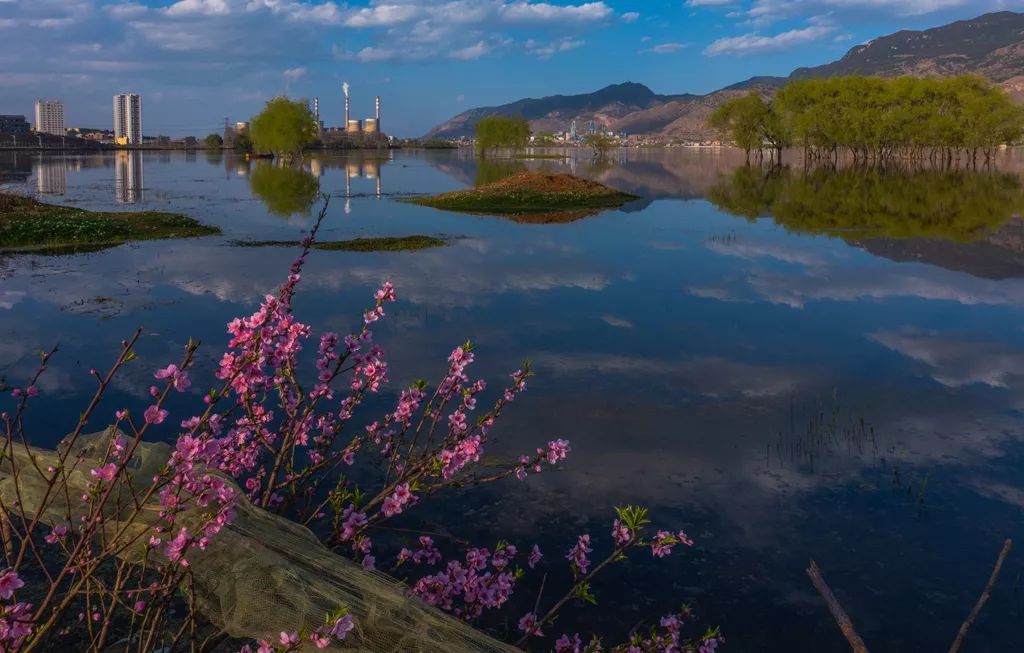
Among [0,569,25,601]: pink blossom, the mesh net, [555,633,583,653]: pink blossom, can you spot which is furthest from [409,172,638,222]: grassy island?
[0,569,25,601]: pink blossom

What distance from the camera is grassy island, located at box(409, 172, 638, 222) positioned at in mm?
45344

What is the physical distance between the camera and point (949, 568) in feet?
25.5

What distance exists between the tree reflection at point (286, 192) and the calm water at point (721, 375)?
11.7 meters

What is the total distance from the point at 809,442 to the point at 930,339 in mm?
7564

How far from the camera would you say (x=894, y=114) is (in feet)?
357

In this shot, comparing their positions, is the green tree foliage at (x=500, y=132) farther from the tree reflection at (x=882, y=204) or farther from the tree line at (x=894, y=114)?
the tree reflection at (x=882, y=204)

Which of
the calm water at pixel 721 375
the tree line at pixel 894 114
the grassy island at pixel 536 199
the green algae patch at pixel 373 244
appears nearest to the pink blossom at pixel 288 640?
the calm water at pixel 721 375

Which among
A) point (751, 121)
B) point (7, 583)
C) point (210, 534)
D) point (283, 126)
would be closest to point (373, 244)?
point (210, 534)

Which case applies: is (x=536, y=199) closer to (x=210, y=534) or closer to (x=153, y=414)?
(x=210, y=534)

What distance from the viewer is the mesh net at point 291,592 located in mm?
3875

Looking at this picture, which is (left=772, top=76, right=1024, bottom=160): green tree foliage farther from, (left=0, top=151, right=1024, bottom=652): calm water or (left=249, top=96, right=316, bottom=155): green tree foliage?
(left=0, top=151, right=1024, bottom=652): calm water

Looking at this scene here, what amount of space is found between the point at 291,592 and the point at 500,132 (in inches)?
5988

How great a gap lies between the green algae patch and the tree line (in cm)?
9571

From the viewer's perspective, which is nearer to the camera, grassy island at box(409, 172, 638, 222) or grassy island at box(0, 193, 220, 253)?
grassy island at box(0, 193, 220, 253)
